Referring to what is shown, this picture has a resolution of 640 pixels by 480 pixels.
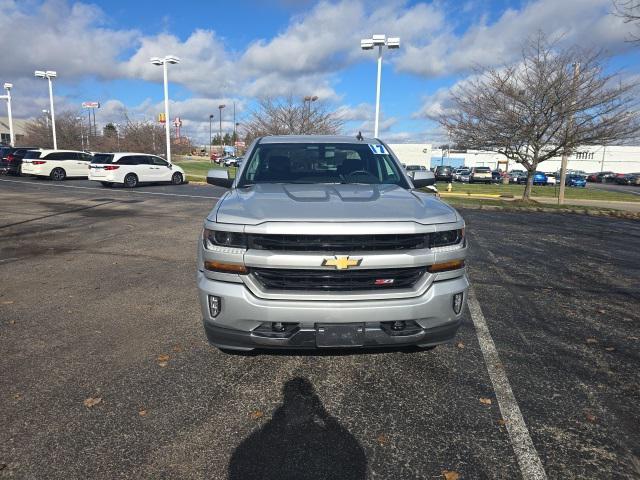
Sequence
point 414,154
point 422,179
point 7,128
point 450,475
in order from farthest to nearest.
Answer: point 7,128, point 414,154, point 422,179, point 450,475

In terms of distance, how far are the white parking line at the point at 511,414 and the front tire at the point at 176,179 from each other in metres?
22.4

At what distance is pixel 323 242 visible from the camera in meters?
2.79

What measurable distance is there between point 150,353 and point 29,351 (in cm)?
102

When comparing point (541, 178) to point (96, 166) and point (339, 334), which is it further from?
point (339, 334)

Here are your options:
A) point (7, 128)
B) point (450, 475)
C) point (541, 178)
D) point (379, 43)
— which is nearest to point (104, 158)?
point (379, 43)

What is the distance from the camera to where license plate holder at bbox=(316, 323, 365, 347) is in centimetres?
277

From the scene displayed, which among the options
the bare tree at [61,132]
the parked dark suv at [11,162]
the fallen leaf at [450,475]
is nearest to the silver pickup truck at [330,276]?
the fallen leaf at [450,475]

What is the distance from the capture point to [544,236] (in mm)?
9914

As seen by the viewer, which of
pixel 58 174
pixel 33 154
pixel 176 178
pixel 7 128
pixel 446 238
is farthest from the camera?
pixel 7 128

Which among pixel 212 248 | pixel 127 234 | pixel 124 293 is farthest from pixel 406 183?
pixel 127 234

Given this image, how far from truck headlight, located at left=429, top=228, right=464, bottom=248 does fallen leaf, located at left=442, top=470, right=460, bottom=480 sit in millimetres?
1344

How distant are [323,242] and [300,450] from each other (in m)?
1.23

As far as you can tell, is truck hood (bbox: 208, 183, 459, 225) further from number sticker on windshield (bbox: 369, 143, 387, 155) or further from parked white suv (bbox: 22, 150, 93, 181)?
parked white suv (bbox: 22, 150, 93, 181)

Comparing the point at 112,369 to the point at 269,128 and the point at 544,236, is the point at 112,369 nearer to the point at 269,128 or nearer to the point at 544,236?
the point at 544,236
